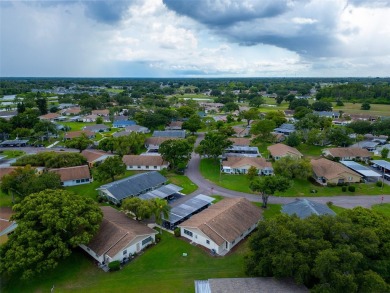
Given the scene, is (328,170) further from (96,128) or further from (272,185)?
(96,128)

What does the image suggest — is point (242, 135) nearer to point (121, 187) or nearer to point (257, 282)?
point (121, 187)

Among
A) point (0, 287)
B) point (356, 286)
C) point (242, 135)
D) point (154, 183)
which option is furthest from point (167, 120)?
point (356, 286)

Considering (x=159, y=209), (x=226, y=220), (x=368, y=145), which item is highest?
(x=159, y=209)

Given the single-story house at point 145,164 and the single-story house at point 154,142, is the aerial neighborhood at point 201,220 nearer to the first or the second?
the single-story house at point 145,164

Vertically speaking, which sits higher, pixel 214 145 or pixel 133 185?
pixel 214 145

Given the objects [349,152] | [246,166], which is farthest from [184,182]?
[349,152]

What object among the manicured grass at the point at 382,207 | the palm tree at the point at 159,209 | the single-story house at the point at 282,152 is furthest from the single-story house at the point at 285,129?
the palm tree at the point at 159,209
